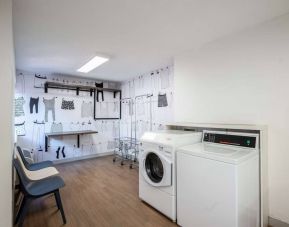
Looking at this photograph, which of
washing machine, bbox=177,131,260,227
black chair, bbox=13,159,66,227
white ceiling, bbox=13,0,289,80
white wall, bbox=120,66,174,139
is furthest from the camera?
white wall, bbox=120,66,174,139

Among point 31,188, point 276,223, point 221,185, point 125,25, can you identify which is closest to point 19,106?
point 31,188

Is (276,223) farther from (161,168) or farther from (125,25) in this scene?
(125,25)

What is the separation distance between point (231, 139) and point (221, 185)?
708 millimetres

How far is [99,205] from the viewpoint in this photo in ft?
8.13

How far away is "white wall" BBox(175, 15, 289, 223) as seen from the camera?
75.0 inches

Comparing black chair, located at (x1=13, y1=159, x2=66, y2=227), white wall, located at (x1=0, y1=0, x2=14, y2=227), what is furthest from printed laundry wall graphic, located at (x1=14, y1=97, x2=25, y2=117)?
white wall, located at (x1=0, y1=0, x2=14, y2=227)

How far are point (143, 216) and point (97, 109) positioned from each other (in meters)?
3.60

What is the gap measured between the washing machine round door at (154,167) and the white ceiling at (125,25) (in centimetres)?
171

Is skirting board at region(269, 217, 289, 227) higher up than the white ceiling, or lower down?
lower down

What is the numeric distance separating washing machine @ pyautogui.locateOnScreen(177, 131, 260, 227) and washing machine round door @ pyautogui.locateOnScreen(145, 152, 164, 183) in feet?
1.22

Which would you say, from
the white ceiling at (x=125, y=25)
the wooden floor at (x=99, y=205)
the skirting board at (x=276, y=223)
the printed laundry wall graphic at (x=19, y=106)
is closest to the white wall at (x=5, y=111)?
the white ceiling at (x=125, y=25)

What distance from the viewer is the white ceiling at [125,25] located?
1718 millimetres

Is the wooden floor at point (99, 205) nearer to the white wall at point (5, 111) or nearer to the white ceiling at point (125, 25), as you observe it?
the white wall at point (5, 111)

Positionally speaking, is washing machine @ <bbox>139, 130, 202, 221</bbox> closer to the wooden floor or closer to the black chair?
the wooden floor
